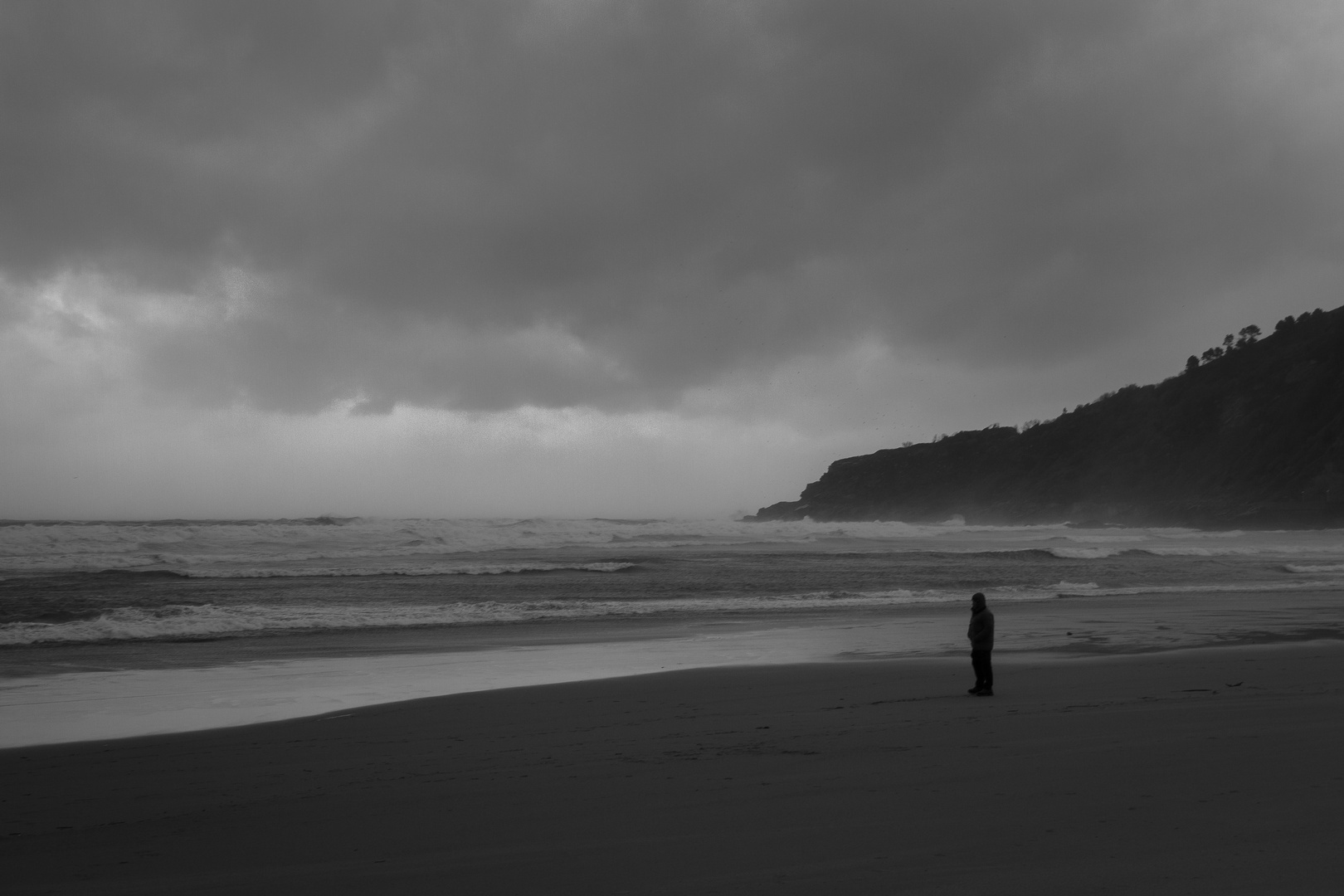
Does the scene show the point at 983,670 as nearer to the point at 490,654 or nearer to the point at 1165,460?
the point at 490,654

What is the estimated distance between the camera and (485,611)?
20531 millimetres

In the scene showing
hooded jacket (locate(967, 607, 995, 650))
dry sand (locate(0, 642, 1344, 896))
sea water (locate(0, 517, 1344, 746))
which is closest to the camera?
dry sand (locate(0, 642, 1344, 896))

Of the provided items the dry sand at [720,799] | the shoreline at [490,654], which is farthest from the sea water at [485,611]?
the dry sand at [720,799]

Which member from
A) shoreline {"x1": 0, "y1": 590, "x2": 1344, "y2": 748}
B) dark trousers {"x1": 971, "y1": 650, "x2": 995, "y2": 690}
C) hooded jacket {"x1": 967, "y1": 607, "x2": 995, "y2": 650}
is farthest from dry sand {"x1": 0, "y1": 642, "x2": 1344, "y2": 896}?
shoreline {"x1": 0, "y1": 590, "x2": 1344, "y2": 748}

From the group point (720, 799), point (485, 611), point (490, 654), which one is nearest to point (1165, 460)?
point (485, 611)

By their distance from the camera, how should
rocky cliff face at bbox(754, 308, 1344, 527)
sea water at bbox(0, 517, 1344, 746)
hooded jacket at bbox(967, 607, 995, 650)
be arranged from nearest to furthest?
hooded jacket at bbox(967, 607, 995, 650) < sea water at bbox(0, 517, 1344, 746) < rocky cliff face at bbox(754, 308, 1344, 527)

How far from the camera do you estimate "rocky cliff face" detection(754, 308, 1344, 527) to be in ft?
234

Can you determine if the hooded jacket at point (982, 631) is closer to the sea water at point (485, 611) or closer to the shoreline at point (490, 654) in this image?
the shoreline at point (490, 654)

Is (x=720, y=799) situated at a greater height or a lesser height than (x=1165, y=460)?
lesser

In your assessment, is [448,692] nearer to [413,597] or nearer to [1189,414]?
[413,597]

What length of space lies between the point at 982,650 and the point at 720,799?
17.2 feet

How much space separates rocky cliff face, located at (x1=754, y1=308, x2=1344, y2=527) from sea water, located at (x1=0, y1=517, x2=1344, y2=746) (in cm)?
3098

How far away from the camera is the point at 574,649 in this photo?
14.9 metres

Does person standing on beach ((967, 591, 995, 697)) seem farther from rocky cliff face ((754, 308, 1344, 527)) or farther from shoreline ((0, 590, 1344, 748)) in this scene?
rocky cliff face ((754, 308, 1344, 527))
